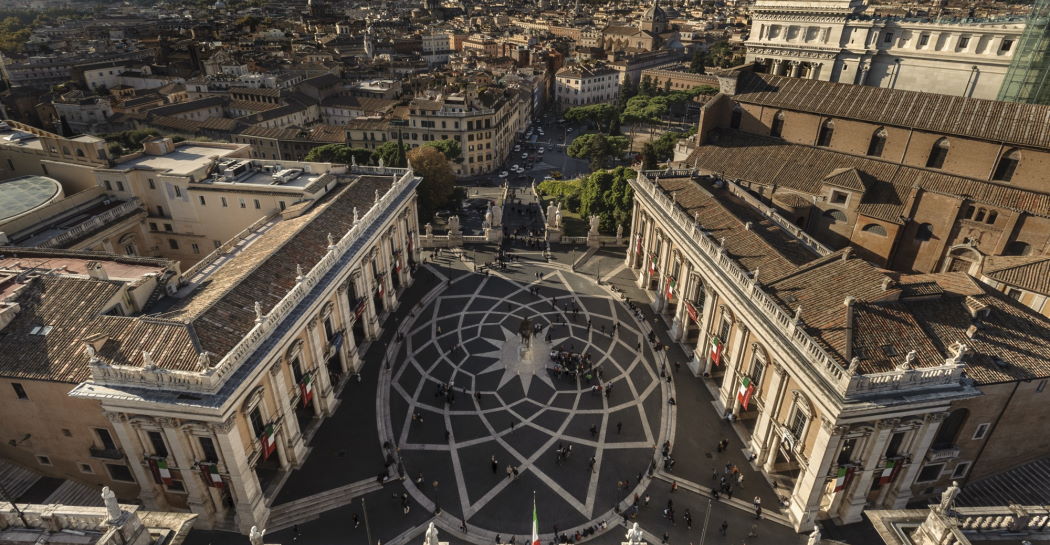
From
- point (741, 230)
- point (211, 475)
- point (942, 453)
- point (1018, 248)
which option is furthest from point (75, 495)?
point (1018, 248)

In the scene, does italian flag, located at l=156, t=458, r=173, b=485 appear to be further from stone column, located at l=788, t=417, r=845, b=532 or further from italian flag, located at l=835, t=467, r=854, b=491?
italian flag, located at l=835, t=467, r=854, b=491

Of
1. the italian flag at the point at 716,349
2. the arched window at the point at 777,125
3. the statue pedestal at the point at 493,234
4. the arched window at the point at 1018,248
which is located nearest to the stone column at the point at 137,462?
the italian flag at the point at 716,349

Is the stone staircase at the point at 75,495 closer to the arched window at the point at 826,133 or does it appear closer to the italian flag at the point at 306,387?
the italian flag at the point at 306,387

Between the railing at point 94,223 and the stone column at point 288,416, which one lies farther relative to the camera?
the railing at point 94,223

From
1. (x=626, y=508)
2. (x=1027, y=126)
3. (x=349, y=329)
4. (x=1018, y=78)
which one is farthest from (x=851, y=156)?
(x=349, y=329)

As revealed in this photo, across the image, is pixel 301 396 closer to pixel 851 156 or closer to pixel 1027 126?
pixel 851 156

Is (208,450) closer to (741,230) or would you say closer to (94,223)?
(94,223)
